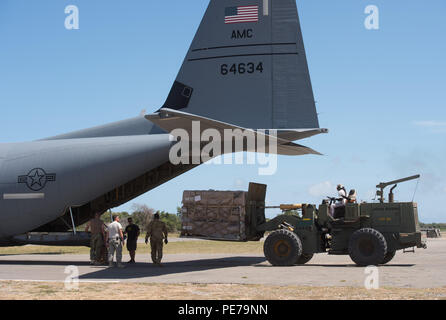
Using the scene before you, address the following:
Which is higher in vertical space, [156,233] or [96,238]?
[156,233]

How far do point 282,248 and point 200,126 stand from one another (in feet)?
15.8

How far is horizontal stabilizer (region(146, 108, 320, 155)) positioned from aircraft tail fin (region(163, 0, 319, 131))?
974 mm

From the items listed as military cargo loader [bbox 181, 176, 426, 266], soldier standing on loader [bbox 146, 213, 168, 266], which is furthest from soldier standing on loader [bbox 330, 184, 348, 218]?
soldier standing on loader [bbox 146, 213, 168, 266]

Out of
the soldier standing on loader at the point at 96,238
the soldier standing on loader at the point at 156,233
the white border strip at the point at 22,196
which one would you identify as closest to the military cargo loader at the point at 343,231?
the soldier standing on loader at the point at 156,233

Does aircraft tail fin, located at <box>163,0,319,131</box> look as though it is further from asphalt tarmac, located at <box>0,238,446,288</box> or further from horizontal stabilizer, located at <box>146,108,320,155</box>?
asphalt tarmac, located at <box>0,238,446,288</box>

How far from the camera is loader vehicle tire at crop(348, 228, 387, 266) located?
51.7 ft

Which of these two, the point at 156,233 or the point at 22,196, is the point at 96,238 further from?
the point at 22,196

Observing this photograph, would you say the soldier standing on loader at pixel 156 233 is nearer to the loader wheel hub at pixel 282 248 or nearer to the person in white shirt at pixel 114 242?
the person in white shirt at pixel 114 242

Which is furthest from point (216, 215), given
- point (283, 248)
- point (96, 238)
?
point (96, 238)

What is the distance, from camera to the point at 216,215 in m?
17.0

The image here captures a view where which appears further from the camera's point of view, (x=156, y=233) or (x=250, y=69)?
(x=156, y=233)
